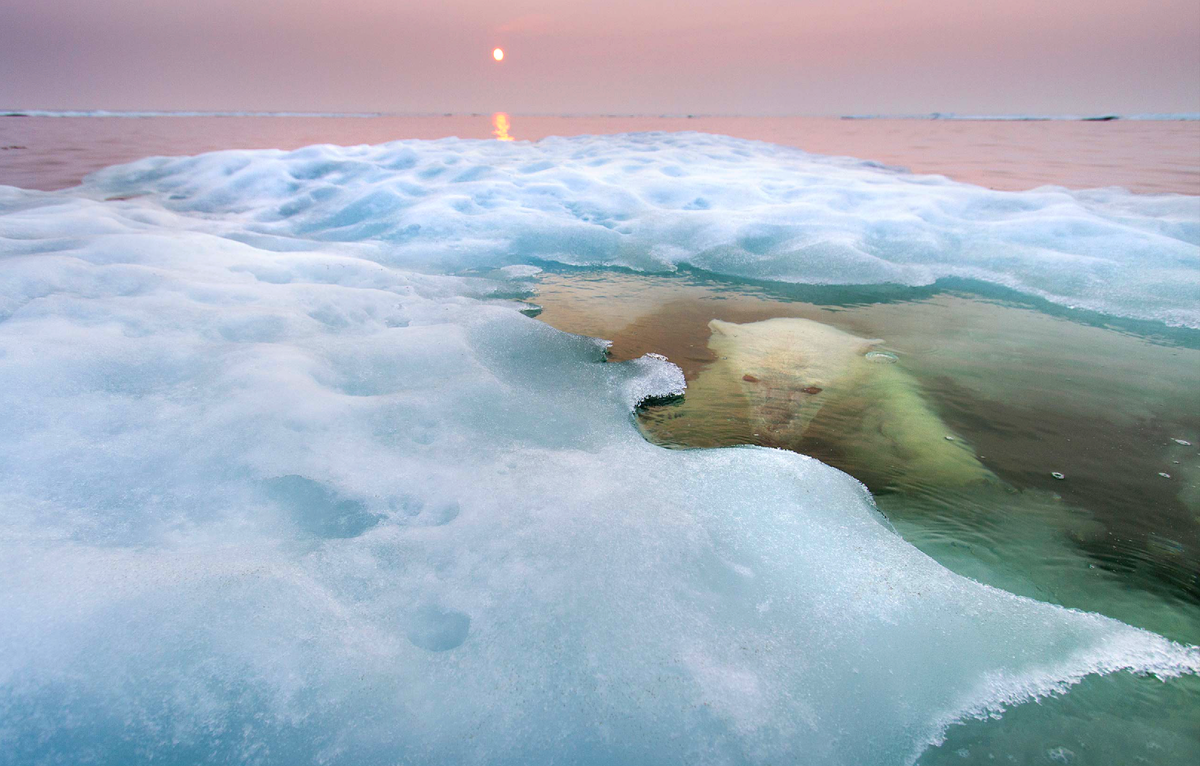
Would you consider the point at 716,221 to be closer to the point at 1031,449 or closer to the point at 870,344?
the point at 870,344

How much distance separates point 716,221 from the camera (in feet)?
21.0

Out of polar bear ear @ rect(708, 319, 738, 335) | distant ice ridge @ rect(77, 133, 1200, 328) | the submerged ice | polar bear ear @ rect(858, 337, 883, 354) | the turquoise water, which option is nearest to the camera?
the submerged ice

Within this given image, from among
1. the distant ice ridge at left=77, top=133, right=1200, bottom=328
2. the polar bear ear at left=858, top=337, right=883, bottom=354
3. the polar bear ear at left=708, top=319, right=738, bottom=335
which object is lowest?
the polar bear ear at left=858, top=337, right=883, bottom=354

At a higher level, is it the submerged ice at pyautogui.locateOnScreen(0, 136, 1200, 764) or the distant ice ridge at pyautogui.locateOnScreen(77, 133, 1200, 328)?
the distant ice ridge at pyautogui.locateOnScreen(77, 133, 1200, 328)

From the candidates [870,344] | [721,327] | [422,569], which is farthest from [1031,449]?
[422,569]

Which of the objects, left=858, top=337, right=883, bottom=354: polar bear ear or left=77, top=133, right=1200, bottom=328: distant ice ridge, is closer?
left=858, top=337, right=883, bottom=354: polar bear ear

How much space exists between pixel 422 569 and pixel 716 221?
559cm

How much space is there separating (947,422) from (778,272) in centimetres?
290

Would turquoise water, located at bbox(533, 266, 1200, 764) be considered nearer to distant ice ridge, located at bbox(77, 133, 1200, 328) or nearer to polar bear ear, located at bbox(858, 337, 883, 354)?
polar bear ear, located at bbox(858, 337, 883, 354)

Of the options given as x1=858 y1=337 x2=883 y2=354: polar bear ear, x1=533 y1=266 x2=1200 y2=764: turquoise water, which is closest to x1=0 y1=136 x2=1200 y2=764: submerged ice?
x1=533 y1=266 x2=1200 y2=764: turquoise water

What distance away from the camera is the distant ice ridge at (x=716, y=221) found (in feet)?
16.6

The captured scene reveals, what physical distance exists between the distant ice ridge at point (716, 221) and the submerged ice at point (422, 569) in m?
2.84

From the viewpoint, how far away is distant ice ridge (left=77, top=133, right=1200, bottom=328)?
5074mm

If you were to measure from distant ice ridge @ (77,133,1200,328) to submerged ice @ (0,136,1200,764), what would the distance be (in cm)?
284
